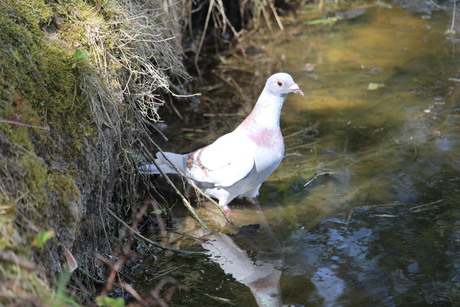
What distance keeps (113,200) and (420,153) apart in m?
2.74

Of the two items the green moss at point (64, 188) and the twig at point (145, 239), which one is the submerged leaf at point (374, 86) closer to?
the twig at point (145, 239)

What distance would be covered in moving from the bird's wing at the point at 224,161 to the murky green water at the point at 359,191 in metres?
0.40

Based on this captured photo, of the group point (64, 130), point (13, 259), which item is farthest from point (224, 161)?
point (13, 259)

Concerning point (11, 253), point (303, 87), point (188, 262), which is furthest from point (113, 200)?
point (303, 87)

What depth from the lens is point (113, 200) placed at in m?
4.11

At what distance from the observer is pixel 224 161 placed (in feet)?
15.1

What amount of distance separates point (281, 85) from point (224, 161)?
0.79 metres

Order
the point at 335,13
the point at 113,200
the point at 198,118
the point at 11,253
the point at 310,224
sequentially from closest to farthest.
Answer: the point at 11,253, the point at 113,200, the point at 310,224, the point at 198,118, the point at 335,13

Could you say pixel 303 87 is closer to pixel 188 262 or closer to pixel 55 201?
pixel 188 262

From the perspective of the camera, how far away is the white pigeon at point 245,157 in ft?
14.9

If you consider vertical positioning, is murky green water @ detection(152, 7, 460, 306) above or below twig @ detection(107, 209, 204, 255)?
below

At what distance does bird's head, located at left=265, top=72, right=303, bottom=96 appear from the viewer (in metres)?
4.68

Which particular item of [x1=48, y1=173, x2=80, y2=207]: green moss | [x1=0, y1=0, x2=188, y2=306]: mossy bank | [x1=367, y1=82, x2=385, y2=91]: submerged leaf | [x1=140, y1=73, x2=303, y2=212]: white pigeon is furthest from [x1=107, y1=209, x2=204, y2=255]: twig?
[x1=367, y1=82, x2=385, y2=91]: submerged leaf

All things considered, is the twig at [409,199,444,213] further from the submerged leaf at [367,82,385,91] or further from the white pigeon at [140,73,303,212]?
the submerged leaf at [367,82,385,91]
